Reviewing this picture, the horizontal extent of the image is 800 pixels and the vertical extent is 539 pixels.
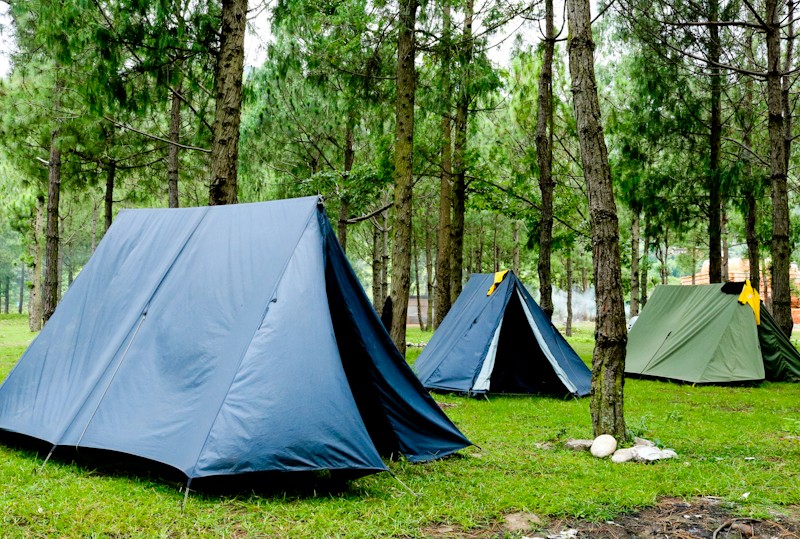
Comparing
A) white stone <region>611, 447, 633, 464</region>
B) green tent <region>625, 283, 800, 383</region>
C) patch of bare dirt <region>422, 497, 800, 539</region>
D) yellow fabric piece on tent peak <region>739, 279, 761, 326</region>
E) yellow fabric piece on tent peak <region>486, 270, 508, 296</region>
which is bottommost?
patch of bare dirt <region>422, 497, 800, 539</region>

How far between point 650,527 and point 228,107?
5.84 m

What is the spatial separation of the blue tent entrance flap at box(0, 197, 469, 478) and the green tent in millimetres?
6976

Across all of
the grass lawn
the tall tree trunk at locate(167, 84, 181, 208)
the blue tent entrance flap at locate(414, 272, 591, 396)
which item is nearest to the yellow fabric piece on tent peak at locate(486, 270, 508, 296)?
the blue tent entrance flap at locate(414, 272, 591, 396)

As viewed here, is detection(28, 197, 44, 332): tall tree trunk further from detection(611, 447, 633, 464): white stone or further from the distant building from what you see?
the distant building

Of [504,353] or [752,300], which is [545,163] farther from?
[752,300]

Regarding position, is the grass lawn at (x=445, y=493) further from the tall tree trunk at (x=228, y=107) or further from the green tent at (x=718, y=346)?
the green tent at (x=718, y=346)

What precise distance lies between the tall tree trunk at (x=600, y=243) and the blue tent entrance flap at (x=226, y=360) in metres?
1.28

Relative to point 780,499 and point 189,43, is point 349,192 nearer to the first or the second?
point 189,43

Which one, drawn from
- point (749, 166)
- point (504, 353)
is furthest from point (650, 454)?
point (749, 166)

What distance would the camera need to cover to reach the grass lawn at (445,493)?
351 cm

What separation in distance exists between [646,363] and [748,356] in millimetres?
1568

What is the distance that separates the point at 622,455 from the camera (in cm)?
516

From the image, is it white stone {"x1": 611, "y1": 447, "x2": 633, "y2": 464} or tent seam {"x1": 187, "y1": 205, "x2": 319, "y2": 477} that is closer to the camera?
tent seam {"x1": 187, "y1": 205, "x2": 319, "y2": 477}

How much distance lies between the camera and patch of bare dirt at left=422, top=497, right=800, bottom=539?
3504 mm
